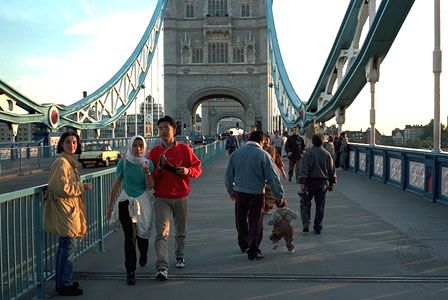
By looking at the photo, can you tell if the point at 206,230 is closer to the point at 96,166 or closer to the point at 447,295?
the point at 447,295

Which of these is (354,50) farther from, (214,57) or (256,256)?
(214,57)

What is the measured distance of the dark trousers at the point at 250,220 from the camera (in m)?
5.23

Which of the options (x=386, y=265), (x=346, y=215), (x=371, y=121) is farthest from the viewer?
(x=371, y=121)

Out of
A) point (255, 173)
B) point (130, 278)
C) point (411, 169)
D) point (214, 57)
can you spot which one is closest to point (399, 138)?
point (411, 169)

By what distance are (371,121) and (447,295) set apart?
10.1 meters

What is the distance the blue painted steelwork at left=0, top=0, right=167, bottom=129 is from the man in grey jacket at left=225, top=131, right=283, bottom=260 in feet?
65.0

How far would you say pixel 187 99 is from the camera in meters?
58.7

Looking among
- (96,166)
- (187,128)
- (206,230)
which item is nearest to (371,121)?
(206,230)

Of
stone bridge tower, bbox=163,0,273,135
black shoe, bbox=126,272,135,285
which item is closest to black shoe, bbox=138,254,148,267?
black shoe, bbox=126,272,135,285

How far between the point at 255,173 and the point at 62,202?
2.00 m

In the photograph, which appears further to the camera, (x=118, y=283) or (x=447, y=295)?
(x=118, y=283)

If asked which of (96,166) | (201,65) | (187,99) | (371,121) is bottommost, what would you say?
(96,166)

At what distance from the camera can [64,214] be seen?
13.3 feet

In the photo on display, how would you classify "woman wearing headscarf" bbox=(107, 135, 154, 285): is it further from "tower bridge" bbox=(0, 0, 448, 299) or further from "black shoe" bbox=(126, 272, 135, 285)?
"tower bridge" bbox=(0, 0, 448, 299)
